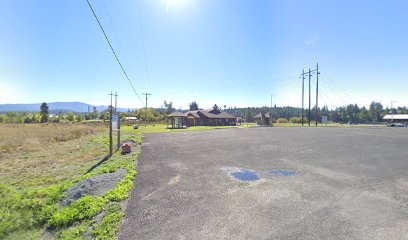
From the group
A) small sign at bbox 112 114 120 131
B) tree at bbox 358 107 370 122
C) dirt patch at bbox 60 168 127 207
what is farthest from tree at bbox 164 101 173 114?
dirt patch at bbox 60 168 127 207

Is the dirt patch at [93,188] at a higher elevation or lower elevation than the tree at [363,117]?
lower

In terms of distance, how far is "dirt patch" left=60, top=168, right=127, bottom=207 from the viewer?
22.9 ft

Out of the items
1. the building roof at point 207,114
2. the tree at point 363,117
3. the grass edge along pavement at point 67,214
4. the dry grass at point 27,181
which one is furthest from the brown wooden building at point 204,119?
→ the tree at point 363,117

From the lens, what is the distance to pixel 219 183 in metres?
8.46

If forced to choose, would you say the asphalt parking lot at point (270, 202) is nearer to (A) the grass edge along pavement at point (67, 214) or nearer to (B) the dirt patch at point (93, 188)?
(A) the grass edge along pavement at point (67, 214)

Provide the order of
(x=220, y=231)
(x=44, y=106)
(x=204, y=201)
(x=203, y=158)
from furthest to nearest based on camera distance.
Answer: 1. (x=44, y=106)
2. (x=203, y=158)
3. (x=204, y=201)
4. (x=220, y=231)

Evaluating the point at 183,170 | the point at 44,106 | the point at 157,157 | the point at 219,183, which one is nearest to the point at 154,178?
the point at 183,170

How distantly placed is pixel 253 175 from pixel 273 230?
15.4ft

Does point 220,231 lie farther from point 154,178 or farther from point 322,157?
point 322,157

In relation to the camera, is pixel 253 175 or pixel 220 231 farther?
pixel 253 175

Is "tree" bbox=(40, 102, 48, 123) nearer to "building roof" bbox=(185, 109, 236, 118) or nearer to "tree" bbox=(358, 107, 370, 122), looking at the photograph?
"building roof" bbox=(185, 109, 236, 118)

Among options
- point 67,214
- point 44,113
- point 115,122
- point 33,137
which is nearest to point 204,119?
point 33,137

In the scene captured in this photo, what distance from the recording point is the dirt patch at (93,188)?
6988mm

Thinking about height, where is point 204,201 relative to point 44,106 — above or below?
Answer: below
